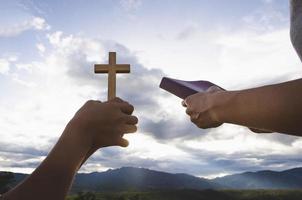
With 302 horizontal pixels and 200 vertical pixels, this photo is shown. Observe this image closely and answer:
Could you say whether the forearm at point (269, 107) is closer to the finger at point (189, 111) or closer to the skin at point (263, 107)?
the skin at point (263, 107)

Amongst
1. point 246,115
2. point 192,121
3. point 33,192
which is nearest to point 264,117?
point 246,115

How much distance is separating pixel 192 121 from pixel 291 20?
111 centimetres

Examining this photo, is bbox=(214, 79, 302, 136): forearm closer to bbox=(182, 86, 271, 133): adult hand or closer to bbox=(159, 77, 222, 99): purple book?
bbox=(182, 86, 271, 133): adult hand

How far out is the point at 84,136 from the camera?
3.10m

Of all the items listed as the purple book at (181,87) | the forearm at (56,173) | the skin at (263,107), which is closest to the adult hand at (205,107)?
the skin at (263,107)

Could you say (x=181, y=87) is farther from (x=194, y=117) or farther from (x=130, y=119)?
(x=130, y=119)

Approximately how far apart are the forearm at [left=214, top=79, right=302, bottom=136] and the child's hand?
79 cm

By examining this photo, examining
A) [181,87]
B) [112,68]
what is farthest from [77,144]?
[112,68]

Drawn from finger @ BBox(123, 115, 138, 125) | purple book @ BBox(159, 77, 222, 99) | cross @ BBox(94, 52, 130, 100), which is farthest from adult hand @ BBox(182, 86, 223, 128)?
cross @ BBox(94, 52, 130, 100)

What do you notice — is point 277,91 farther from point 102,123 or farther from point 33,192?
point 33,192

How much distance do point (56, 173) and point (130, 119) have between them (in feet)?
2.59

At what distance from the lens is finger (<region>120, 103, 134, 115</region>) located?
3461 millimetres

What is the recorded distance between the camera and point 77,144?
3.06 meters

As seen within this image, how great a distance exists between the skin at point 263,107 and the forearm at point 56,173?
96cm
